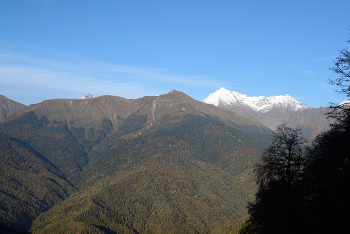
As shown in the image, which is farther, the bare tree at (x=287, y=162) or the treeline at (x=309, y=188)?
the bare tree at (x=287, y=162)

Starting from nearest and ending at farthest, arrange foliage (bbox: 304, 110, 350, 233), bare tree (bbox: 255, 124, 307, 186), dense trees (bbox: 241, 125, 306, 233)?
foliage (bbox: 304, 110, 350, 233) → dense trees (bbox: 241, 125, 306, 233) → bare tree (bbox: 255, 124, 307, 186)

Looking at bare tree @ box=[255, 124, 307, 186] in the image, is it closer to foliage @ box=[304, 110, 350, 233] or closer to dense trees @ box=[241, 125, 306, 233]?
dense trees @ box=[241, 125, 306, 233]

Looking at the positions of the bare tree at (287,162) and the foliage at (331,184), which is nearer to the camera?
the foliage at (331,184)

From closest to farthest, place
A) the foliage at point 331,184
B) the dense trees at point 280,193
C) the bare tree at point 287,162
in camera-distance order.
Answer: the foliage at point 331,184 < the dense trees at point 280,193 < the bare tree at point 287,162

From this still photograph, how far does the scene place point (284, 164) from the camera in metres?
31.8

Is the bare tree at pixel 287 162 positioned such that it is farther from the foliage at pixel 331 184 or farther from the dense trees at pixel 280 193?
the foliage at pixel 331 184

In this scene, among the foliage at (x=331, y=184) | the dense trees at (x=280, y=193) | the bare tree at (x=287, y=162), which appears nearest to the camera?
the foliage at (x=331, y=184)

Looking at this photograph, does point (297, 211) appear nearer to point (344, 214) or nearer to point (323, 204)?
point (323, 204)

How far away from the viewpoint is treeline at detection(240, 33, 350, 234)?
75.9ft

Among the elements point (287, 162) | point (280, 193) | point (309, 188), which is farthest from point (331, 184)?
point (287, 162)

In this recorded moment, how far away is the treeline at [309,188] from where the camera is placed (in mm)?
23141

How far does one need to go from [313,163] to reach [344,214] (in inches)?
262

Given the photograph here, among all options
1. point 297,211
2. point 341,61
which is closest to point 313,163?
point 297,211

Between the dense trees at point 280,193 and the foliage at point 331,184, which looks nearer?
the foliage at point 331,184
